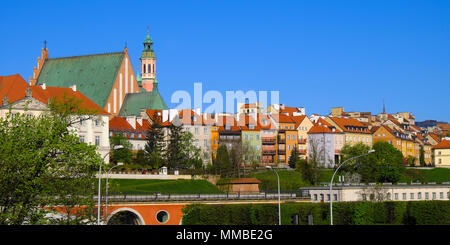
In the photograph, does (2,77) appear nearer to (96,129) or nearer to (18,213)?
(96,129)

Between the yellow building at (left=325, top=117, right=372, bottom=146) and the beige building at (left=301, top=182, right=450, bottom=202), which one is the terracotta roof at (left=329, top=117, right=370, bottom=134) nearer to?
the yellow building at (left=325, top=117, right=372, bottom=146)

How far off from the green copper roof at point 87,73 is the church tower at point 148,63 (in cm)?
4420

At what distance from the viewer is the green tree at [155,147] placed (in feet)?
319

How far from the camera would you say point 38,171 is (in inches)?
1196

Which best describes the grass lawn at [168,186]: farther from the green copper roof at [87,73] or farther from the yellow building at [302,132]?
the green copper roof at [87,73]

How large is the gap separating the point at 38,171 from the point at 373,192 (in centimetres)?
5454

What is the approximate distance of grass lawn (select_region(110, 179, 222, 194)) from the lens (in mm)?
77688

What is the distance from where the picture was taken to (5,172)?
29.6 meters

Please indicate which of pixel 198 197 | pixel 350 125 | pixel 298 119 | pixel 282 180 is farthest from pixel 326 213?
pixel 350 125

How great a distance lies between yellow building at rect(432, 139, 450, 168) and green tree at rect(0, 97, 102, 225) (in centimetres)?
11483

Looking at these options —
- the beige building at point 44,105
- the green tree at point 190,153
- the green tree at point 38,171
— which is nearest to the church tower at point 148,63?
the green tree at point 190,153

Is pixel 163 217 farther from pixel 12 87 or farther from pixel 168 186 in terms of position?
pixel 12 87

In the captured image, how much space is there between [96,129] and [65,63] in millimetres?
42428
